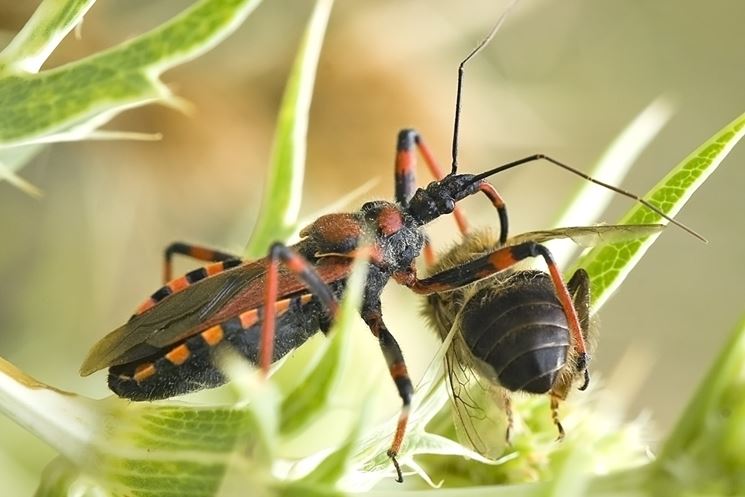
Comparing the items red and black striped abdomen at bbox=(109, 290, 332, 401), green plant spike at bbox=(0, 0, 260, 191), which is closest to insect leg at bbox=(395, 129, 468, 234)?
red and black striped abdomen at bbox=(109, 290, 332, 401)

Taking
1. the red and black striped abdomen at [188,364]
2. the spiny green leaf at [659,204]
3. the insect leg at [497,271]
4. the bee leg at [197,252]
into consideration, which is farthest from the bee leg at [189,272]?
the spiny green leaf at [659,204]

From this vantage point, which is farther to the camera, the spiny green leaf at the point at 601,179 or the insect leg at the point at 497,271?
the spiny green leaf at the point at 601,179

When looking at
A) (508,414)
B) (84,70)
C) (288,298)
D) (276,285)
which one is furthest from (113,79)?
(508,414)

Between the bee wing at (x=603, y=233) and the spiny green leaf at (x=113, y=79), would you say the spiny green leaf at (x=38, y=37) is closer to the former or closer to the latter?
the spiny green leaf at (x=113, y=79)

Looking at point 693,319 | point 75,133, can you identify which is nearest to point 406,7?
point 693,319

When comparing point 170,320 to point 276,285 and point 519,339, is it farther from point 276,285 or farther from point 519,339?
point 519,339

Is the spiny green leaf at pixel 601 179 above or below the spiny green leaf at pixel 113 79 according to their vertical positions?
below

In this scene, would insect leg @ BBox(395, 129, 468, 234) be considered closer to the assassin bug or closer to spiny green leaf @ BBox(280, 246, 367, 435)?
the assassin bug
